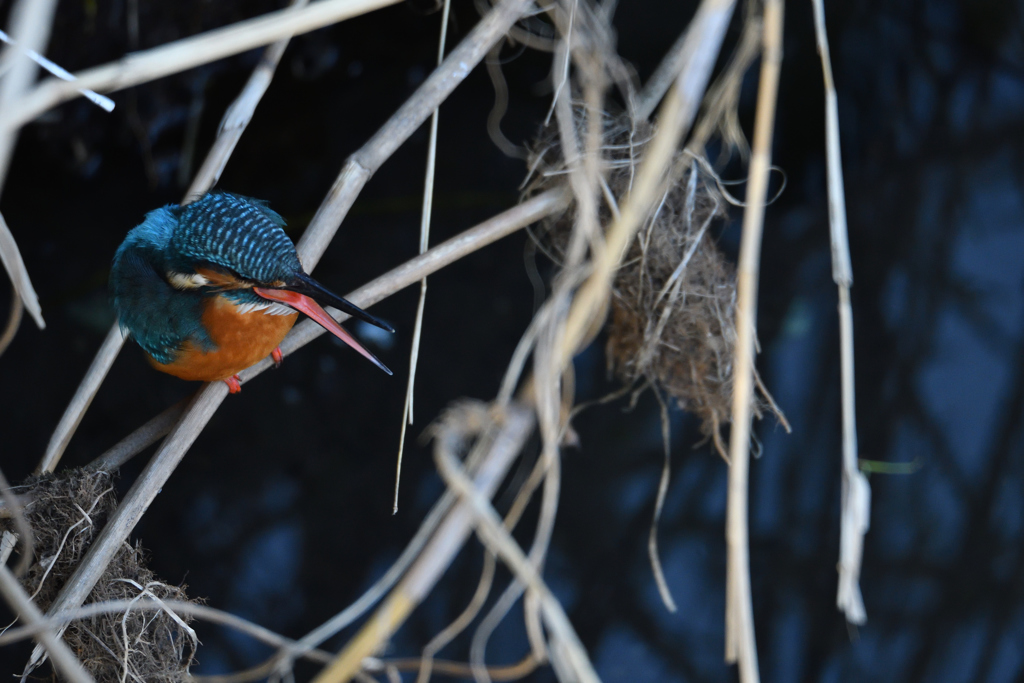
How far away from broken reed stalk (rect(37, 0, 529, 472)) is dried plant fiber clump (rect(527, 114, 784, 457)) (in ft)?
0.74

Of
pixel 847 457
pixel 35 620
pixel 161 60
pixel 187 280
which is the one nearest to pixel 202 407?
pixel 187 280

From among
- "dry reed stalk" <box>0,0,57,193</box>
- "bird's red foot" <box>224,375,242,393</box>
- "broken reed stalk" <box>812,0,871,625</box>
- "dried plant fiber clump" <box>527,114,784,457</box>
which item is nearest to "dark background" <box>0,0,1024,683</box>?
"dried plant fiber clump" <box>527,114,784,457</box>

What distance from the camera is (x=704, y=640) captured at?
2.25 meters

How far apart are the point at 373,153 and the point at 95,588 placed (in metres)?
0.76

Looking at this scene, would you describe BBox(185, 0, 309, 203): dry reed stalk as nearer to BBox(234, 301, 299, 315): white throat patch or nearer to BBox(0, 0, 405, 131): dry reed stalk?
BBox(234, 301, 299, 315): white throat patch

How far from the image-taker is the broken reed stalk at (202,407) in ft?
3.17

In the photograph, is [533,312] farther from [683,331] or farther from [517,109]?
[683,331]

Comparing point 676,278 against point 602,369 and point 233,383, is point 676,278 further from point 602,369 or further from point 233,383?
point 602,369

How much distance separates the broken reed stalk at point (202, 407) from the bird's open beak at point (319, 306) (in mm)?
50

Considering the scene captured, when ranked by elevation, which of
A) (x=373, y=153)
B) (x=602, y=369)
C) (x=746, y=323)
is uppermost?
(x=373, y=153)

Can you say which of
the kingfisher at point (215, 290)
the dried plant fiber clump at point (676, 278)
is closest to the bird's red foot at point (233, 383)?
the kingfisher at point (215, 290)

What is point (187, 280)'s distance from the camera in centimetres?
124

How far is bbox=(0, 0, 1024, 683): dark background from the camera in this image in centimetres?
221

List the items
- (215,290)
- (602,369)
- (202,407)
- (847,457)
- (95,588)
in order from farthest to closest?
1. (602,369)
2. (215,290)
3. (202,407)
4. (95,588)
5. (847,457)
